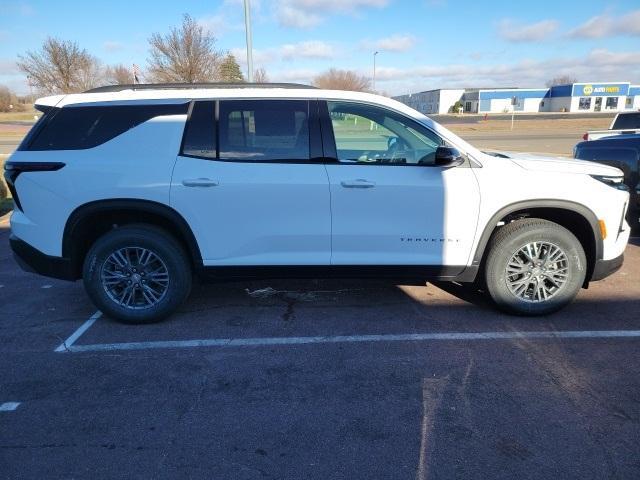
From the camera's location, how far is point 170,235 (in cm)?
406

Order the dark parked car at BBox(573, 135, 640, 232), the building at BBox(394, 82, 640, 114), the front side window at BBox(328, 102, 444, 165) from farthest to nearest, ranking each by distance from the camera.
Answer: the building at BBox(394, 82, 640, 114)
the dark parked car at BBox(573, 135, 640, 232)
the front side window at BBox(328, 102, 444, 165)

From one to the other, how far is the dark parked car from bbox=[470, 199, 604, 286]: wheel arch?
9.45ft

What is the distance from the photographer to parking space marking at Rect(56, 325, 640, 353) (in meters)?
3.84

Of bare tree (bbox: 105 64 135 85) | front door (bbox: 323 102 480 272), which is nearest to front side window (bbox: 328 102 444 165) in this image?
front door (bbox: 323 102 480 272)

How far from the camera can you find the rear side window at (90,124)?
387 cm

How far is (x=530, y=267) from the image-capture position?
4.16 m

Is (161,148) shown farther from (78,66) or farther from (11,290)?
(78,66)

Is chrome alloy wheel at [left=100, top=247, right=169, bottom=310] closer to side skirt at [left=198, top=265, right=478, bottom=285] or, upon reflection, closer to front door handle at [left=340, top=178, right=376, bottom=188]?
side skirt at [left=198, top=265, right=478, bottom=285]

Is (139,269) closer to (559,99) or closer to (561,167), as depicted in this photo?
(561,167)

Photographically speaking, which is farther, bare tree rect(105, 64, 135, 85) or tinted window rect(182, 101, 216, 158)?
bare tree rect(105, 64, 135, 85)

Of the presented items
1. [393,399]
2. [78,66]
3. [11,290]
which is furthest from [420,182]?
[78,66]

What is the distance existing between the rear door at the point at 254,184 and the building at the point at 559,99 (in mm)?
87312

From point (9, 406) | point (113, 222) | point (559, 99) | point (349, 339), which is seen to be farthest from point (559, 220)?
point (559, 99)

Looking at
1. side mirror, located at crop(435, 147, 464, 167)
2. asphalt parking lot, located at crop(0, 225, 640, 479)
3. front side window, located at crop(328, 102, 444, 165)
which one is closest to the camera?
asphalt parking lot, located at crop(0, 225, 640, 479)
